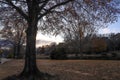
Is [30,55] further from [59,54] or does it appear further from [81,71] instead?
[59,54]

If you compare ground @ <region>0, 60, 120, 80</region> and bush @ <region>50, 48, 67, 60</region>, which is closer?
ground @ <region>0, 60, 120, 80</region>

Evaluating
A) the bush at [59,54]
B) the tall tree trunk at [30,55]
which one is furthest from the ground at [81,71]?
the bush at [59,54]

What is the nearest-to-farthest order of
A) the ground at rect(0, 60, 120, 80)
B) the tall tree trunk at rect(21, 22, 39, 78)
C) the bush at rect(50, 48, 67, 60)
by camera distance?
the tall tree trunk at rect(21, 22, 39, 78) < the ground at rect(0, 60, 120, 80) < the bush at rect(50, 48, 67, 60)

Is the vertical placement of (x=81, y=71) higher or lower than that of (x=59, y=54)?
lower

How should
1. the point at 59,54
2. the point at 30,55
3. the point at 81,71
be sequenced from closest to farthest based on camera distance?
the point at 30,55 → the point at 81,71 → the point at 59,54

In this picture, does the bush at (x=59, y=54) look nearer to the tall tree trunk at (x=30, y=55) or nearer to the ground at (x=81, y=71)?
the ground at (x=81, y=71)

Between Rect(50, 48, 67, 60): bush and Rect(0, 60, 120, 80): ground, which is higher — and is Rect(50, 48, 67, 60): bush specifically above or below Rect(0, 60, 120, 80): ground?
above

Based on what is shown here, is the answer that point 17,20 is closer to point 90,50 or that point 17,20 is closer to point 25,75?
point 25,75

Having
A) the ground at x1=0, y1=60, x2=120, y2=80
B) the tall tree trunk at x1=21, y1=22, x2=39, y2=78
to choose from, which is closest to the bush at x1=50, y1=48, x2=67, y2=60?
the ground at x1=0, y1=60, x2=120, y2=80

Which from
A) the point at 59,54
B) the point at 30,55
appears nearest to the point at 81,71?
the point at 30,55

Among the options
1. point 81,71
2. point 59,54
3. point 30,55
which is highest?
point 59,54

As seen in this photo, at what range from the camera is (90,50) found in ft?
261

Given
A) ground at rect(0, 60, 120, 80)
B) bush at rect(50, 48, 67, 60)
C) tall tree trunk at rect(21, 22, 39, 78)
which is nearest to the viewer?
tall tree trunk at rect(21, 22, 39, 78)

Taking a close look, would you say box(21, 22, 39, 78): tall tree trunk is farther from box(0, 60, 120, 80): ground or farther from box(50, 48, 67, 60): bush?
box(50, 48, 67, 60): bush
